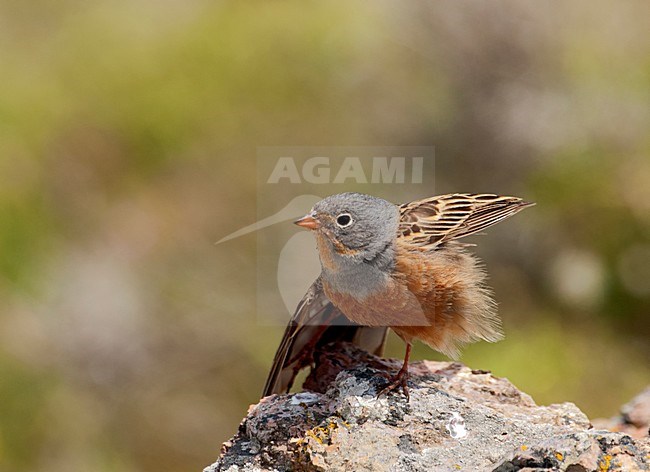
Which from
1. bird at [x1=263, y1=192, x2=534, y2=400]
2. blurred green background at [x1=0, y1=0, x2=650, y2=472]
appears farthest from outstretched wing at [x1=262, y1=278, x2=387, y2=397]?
blurred green background at [x1=0, y1=0, x2=650, y2=472]

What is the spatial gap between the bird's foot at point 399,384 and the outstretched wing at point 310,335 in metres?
0.43

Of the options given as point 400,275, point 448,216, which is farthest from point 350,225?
point 448,216

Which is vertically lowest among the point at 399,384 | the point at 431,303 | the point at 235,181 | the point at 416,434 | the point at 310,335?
the point at 416,434

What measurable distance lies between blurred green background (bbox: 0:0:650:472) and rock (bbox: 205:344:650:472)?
125 inches

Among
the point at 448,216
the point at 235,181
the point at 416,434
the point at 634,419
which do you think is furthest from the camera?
the point at 235,181

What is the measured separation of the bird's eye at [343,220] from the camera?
309cm

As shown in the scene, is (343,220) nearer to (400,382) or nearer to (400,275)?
(400,275)

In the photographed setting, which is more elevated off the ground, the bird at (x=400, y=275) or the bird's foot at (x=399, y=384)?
the bird at (x=400, y=275)

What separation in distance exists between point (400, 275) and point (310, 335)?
59 cm

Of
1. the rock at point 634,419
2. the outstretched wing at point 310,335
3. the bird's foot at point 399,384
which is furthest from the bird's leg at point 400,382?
the rock at point 634,419

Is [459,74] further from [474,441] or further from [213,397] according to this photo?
[474,441]

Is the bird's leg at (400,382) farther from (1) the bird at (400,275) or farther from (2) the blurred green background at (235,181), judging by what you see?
(2) the blurred green background at (235,181)

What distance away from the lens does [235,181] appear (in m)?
7.19

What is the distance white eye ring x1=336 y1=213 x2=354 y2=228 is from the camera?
121 inches
